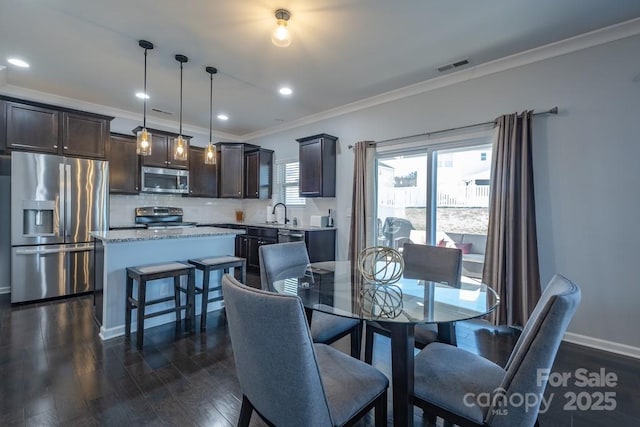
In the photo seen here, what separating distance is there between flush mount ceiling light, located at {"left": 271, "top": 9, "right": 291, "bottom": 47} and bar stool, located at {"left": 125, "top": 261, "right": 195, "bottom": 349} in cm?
219

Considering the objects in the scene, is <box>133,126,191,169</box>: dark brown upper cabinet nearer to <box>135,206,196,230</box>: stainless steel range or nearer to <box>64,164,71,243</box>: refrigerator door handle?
<box>135,206,196,230</box>: stainless steel range

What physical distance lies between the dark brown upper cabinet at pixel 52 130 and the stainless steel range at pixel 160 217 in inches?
49.8

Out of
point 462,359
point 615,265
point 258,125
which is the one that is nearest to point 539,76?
point 615,265

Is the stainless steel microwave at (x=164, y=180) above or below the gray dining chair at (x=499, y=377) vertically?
above

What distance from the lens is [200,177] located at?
234 inches

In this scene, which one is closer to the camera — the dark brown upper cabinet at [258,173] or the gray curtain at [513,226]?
the gray curtain at [513,226]

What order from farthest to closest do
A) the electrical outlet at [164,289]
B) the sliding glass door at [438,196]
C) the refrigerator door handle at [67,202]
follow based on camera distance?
the refrigerator door handle at [67,202], the sliding glass door at [438,196], the electrical outlet at [164,289]

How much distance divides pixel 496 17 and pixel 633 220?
206cm

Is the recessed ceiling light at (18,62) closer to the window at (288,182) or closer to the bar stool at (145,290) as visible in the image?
the bar stool at (145,290)

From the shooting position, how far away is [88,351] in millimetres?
2520

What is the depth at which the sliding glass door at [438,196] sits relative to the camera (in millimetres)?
3494

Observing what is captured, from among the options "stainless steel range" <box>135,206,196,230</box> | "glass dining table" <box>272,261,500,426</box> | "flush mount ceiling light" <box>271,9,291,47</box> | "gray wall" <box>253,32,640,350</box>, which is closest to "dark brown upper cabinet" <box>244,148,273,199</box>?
"stainless steel range" <box>135,206,196,230</box>

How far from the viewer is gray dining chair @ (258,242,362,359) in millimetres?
1961

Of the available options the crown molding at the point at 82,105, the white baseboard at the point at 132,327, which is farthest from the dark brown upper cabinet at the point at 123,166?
the white baseboard at the point at 132,327
